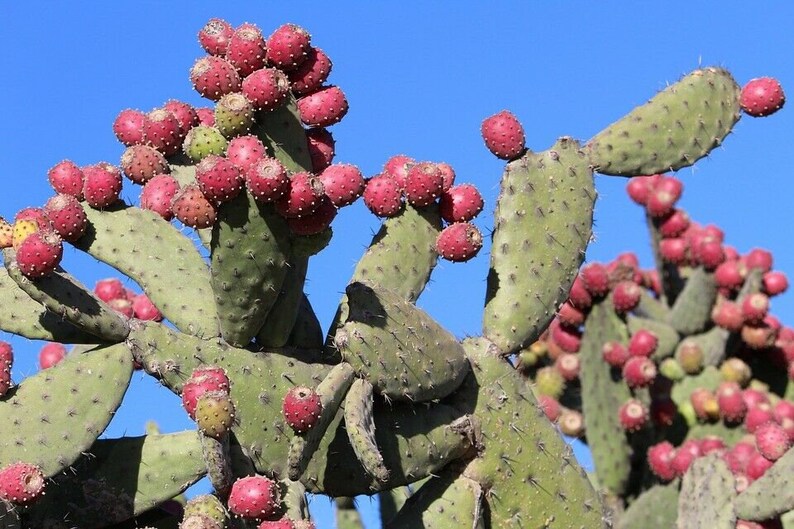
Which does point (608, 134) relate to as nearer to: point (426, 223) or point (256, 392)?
point (426, 223)

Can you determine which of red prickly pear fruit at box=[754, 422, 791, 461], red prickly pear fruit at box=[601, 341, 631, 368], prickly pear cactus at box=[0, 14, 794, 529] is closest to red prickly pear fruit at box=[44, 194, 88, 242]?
prickly pear cactus at box=[0, 14, 794, 529]

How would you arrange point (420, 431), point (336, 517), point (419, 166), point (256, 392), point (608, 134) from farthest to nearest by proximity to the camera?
1. point (336, 517)
2. point (608, 134)
3. point (419, 166)
4. point (420, 431)
5. point (256, 392)

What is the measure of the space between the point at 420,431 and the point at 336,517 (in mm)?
2243

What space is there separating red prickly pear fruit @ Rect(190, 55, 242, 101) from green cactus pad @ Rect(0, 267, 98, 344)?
0.75 metres

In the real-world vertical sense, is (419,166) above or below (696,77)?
below

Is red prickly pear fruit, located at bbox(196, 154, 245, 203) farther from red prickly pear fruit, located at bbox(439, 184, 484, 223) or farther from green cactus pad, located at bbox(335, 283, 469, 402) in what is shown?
red prickly pear fruit, located at bbox(439, 184, 484, 223)

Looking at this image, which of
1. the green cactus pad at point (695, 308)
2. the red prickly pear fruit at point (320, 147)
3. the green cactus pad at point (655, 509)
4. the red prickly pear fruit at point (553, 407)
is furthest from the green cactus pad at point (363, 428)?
the green cactus pad at point (695, 308)

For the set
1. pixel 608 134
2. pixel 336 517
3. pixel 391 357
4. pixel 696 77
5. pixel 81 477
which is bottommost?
pixel 81 477

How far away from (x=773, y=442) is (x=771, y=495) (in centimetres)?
42

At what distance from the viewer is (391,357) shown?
3.24 metres

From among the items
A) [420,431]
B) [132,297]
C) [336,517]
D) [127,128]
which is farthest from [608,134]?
[336,517]

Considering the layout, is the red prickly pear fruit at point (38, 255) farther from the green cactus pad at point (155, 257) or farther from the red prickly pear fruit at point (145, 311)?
the red prickly pear fruit at point (145, 311)

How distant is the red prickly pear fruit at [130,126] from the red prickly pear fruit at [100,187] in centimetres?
17

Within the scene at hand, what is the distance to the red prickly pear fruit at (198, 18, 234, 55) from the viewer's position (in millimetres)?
3344
